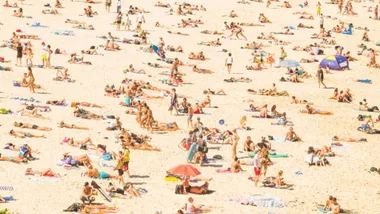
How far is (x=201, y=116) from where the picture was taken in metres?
35.7

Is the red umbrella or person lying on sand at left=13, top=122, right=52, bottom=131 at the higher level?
the red umbrella

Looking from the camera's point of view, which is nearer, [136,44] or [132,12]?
[136,44]

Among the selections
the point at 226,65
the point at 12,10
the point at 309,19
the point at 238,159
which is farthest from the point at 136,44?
the point at 238,159

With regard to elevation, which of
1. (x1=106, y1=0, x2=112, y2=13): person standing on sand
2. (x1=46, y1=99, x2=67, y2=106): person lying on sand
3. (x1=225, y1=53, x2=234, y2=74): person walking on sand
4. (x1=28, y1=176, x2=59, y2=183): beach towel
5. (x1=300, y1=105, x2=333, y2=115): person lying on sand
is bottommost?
(x1=28, y1=176, x2=59, y2=183): beach towel

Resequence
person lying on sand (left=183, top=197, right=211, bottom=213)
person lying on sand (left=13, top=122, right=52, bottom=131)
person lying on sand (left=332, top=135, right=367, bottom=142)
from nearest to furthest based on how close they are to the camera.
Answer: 1. person lying on sand (left=183, top=197, right=211, bottom=213)
2. person lying on sand (left=13, top=122, right=52, bottom=131)
3. person lying on sand (left=332, top=135, right=367, bottom=142)

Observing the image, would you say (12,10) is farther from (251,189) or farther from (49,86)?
(251,189)

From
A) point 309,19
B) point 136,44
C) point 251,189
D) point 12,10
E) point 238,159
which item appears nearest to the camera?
point 251,189

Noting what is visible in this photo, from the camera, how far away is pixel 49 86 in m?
38.3

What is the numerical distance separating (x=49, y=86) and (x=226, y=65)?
420 inches

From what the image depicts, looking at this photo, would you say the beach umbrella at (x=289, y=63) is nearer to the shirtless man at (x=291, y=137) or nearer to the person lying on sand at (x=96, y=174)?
the shirtless man at (x=291, y=137)

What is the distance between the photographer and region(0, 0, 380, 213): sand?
24.9 meters

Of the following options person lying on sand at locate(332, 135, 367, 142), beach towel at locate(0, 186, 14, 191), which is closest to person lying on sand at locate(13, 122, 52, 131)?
beach towel at locate(0, 186, 14, 191)

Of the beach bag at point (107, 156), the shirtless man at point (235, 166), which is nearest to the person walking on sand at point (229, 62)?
the shirtless man at point (235, 166)

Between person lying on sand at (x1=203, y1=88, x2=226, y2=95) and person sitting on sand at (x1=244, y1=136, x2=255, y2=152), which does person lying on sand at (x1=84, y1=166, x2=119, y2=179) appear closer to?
person sitting on sand at (x1=244, y1=136, x2=255, y2=152)
